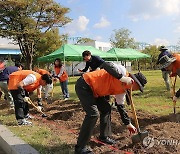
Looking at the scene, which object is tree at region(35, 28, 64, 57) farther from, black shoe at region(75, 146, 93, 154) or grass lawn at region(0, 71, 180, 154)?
black shoe at region(75, 146, 93, 154)

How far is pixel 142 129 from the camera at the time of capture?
210 inches

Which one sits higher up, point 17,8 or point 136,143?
point 17,8

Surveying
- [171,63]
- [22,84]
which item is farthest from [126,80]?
[22,84]

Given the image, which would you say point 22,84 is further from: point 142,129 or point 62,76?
point 62,76

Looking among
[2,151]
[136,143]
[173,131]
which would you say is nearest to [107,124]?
[136,143]

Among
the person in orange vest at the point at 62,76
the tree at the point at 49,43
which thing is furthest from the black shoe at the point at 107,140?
the tree at the point at 49,43

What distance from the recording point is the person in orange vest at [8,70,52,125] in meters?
6.15

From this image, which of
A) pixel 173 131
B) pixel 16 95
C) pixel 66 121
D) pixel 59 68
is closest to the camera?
pixel 173 131

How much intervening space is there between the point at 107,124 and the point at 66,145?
727 millimetres

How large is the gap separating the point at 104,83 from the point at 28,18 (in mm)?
21512

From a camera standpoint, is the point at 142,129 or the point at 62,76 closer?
the point at 142,129

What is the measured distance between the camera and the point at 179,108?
777 centimetres

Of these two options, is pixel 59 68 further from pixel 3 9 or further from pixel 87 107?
pixel 3 9

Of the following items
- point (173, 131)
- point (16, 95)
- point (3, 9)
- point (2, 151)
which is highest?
point (3, 9)
